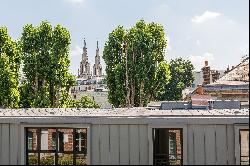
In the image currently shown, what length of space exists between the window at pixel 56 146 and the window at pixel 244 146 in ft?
18.2

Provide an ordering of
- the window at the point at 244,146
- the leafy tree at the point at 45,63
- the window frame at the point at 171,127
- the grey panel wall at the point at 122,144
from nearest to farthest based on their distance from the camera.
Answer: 1. the window at the point at 244,146
2. the window frame at the point at 171,127
3. the grey panel wall at the point at 122,144
4. the leafy tree at the point at 45,63

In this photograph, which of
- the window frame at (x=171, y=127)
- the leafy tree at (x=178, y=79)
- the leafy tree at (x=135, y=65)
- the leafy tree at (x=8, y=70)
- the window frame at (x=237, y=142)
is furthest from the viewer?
the leafy tree at (x=178, y=79)

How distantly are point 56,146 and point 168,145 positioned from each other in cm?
442

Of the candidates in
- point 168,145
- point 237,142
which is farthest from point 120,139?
point 237,142

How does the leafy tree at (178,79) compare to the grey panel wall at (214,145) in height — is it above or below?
above

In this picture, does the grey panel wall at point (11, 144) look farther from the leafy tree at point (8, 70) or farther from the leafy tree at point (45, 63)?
the leafy tree at point (45, 63)

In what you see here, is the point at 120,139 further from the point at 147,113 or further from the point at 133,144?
the point at 147,113

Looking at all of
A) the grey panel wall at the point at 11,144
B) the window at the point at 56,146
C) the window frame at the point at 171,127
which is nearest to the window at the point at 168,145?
the window frame at the point at 171,127

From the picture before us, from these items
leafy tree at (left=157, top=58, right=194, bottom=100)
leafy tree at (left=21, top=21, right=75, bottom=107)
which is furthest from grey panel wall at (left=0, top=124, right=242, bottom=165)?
leafy tree at (left=157, top=58, right=194, bottom=100)

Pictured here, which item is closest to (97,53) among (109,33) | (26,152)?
(109,33)

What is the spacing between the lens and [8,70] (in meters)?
40.7

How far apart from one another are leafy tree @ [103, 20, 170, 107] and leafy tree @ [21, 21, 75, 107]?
5.47 metres

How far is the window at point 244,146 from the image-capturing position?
12172 mm

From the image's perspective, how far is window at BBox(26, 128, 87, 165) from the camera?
13.4m
